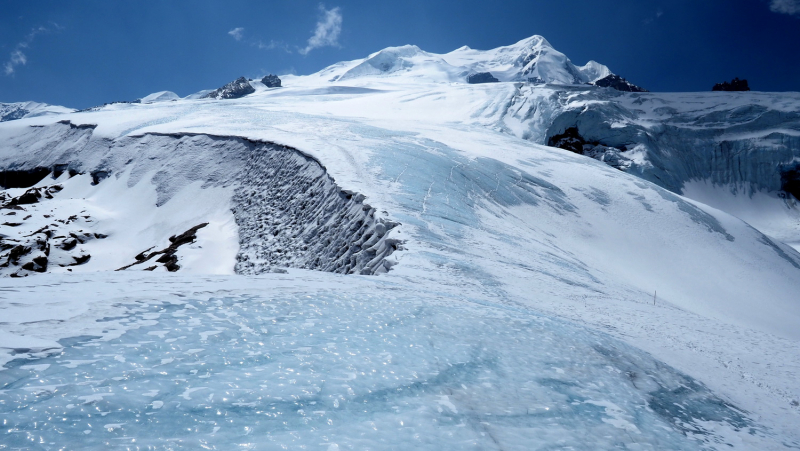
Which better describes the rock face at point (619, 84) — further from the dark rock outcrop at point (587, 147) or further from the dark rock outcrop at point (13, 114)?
the dark rock outcrop at point (13, 114)

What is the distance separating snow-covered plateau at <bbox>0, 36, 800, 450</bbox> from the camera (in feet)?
7.46

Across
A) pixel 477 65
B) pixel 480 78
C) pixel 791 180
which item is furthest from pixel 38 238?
pixel 477 65

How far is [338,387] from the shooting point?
252 centimetres

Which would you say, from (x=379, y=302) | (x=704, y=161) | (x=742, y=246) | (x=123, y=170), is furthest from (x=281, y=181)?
(x=704, y=161)

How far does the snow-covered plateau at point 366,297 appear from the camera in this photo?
227cm

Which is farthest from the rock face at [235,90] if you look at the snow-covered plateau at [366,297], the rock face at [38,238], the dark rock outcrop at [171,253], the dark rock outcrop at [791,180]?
the dark rock outcrop at [791,180]

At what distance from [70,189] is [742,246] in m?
25.5

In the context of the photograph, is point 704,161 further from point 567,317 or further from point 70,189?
point 70,189

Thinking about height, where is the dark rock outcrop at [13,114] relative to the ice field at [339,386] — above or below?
above

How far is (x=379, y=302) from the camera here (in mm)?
3990

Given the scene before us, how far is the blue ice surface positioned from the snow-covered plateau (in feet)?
0.05

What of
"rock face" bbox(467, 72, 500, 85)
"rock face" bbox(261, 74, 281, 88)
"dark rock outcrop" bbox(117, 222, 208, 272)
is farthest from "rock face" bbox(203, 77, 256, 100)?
"dark rock outcrop" bbox(117, 222, 208, 272)

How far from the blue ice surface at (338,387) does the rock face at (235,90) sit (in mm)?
72254

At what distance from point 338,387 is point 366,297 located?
1589 mm
